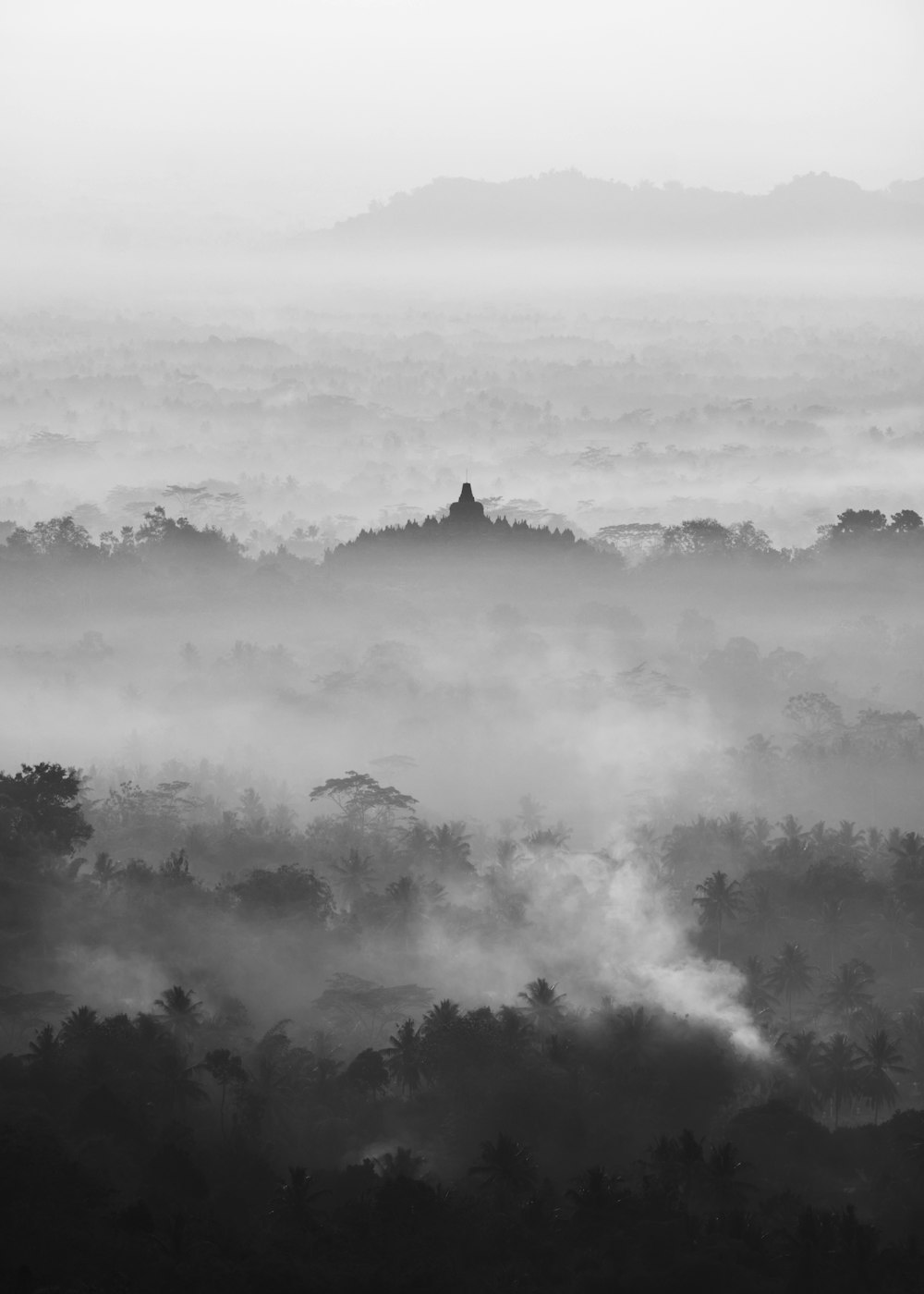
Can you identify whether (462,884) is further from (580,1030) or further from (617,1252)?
(617,1252)

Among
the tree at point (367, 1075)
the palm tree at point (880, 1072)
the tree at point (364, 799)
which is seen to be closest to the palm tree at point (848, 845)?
the palm tree at point (880, 1072)

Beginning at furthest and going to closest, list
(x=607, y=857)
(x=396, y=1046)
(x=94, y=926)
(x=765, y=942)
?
(x=607, y=857), (x=765, y=942), (x=94, y=926), (x=396, y=1046)

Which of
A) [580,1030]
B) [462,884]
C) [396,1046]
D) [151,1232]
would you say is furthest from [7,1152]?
[462,884]

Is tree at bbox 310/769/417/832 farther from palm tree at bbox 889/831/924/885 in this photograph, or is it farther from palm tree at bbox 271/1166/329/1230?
palm tree at bbox 271/1166/329/1230

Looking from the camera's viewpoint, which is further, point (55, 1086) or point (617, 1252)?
point (55, 1086)

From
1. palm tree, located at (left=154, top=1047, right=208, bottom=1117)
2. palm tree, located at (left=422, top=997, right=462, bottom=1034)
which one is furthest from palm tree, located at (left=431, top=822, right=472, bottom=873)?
palm tree, located at (left=154, top=1047, right=208, bottom=1117)

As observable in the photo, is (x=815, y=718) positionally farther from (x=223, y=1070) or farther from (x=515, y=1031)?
(x=223, y=1070)
